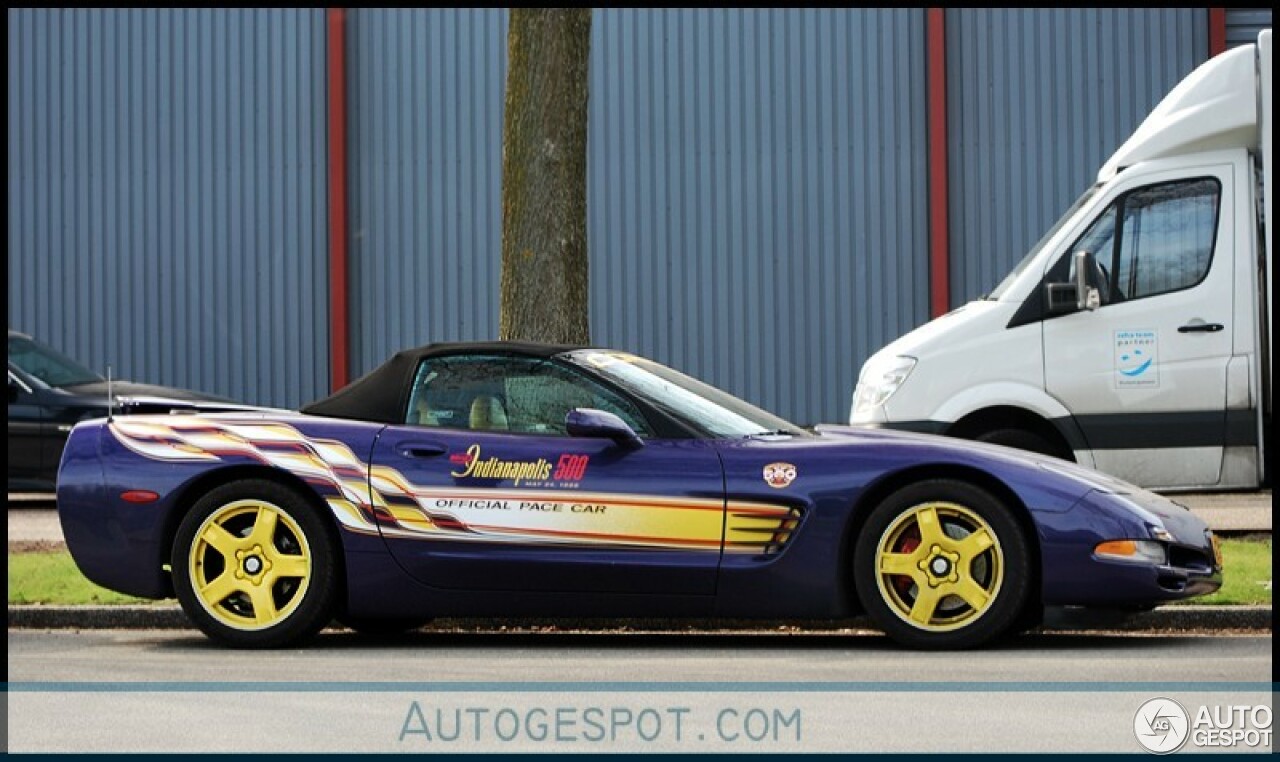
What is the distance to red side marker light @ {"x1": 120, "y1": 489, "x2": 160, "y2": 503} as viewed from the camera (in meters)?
8.71

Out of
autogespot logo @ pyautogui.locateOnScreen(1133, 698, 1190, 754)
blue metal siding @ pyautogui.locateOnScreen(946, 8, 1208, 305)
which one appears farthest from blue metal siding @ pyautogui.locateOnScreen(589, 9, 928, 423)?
autogespot logo @ pyautogui.locateOnScreen(1133, 698, 1190, 754)

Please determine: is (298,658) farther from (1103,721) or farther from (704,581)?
(1103,721)

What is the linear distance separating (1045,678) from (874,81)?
570 inches

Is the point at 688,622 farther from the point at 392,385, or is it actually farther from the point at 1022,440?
the point at 1022,440

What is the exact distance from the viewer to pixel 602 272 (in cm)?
2142

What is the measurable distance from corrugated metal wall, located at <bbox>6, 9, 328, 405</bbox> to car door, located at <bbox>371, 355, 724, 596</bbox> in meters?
13.3

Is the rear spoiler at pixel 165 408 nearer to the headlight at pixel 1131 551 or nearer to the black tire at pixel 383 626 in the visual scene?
the black tire at pixel 383 626

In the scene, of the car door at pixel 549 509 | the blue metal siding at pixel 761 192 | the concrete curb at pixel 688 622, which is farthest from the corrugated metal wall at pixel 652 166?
the car door at pixel 549 509

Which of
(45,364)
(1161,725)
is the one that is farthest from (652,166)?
(1161,725)

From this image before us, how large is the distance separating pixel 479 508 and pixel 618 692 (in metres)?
1.51

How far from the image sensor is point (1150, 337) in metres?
12.1

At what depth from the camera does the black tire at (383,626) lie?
920 cm

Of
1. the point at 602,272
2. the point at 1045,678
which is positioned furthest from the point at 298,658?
the point at 602,272

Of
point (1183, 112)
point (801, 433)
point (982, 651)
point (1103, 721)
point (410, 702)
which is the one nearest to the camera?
point (1103, 721)
